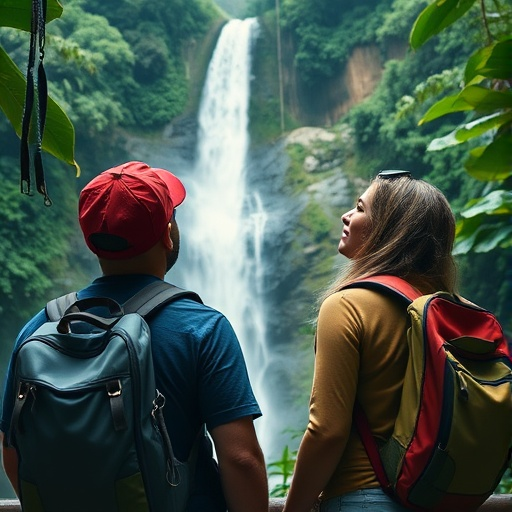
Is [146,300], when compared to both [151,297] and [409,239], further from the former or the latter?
[409,239]

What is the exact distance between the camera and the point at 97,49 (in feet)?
42.2

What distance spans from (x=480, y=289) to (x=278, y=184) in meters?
4.12

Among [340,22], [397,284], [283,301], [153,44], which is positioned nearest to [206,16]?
[153,44]

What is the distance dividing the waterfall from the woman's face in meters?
9.91

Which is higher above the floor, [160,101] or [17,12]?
[17,12]

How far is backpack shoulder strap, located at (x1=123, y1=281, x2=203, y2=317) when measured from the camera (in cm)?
117

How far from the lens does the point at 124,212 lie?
1.20 m

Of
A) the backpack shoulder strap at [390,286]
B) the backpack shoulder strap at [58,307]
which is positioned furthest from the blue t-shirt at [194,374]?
the backpack shoulder strap at [390,286]

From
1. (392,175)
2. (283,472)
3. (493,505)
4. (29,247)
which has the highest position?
(392,175)

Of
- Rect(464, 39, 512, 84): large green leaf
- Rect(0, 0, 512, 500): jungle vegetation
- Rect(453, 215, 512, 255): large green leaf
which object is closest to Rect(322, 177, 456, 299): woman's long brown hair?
Rect(464, 39, 512, 84): large green leaf

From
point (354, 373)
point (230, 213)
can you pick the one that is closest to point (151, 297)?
point (354, 373)

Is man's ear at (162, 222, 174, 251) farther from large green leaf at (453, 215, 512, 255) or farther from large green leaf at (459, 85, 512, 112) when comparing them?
large green leaf at (453, 215, 512, 255)

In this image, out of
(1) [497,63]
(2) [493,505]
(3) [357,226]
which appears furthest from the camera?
(1) [497,63]

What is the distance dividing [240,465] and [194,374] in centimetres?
15
